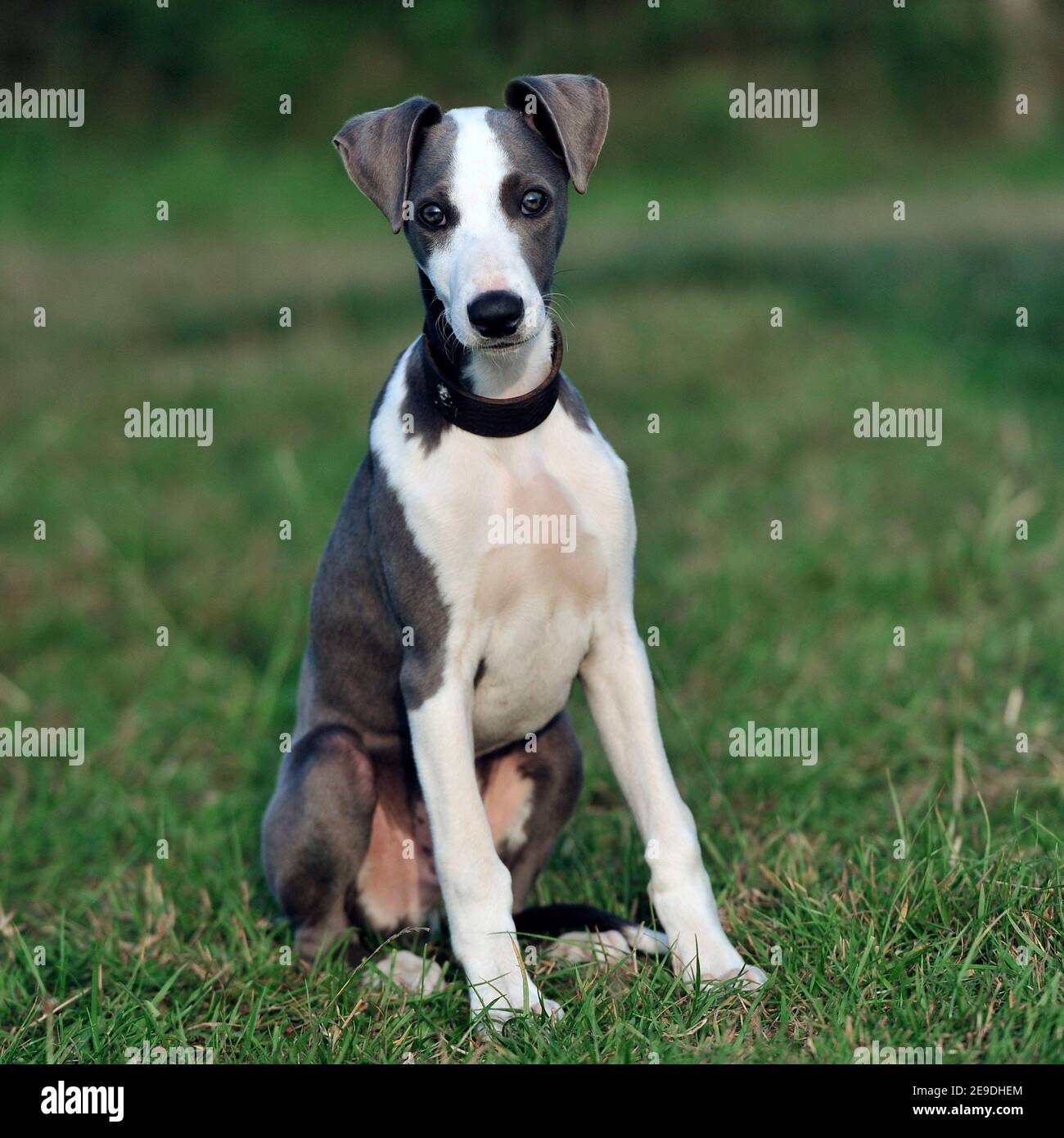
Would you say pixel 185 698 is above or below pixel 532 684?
below

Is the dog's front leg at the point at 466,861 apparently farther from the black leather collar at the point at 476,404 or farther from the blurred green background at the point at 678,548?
the black leather collar at the point at 476,404

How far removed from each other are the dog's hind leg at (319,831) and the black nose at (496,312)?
1.08 meters

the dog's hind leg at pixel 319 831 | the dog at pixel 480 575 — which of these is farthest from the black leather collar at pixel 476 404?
the dog's hind leg at pixel 319 831

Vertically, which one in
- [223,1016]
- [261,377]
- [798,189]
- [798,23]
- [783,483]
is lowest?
[223,1016]

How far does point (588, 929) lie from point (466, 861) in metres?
0.44

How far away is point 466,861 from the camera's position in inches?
114

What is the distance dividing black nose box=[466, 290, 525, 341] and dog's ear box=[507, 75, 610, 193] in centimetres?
38

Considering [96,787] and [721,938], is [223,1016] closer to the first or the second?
[721,938]

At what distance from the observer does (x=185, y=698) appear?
204 inches

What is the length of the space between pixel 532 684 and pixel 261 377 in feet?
21.0

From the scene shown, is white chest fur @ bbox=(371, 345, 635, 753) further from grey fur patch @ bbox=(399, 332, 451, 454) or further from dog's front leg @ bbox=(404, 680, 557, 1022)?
dog's front leg @ bbox=(404, 680, 557, 1022)

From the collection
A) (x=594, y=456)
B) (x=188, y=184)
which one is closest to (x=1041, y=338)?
(x=594, y=456)

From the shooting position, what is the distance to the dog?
9.38 ft

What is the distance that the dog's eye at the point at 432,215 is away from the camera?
286 centimetres
